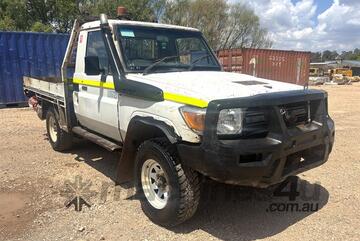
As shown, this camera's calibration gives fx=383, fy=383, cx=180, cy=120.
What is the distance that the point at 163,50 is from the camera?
17.0 feet

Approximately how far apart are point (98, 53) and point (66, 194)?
1942 mm

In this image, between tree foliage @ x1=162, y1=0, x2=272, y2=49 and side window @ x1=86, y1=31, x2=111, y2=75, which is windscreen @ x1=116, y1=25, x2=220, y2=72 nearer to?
side window @ x1=86, y1=31, x2=111, y2=75

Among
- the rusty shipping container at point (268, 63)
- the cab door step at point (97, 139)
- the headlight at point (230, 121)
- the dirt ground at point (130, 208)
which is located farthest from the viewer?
the rusty shipping container at point (268, 63)

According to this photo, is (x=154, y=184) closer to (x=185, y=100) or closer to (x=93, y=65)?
(x=185, y=100)

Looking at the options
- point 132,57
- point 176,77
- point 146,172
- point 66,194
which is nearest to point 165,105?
point 176,77

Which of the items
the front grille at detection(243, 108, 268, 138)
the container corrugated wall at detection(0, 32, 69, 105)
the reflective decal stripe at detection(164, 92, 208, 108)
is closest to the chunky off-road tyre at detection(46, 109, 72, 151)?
the reflective decal stripe at detection(164, 92, 208, 108)

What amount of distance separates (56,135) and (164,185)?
12.0 feet

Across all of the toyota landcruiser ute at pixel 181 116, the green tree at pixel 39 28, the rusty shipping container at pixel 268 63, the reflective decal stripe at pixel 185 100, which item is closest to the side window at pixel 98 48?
the toyota landcruiser ute at pixel 181 116

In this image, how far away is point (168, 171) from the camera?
3822 mm

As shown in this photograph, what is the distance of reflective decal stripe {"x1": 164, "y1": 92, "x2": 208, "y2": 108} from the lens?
140 inches

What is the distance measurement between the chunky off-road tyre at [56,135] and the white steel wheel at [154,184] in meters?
2.97

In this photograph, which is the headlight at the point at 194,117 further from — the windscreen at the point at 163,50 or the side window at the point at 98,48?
the side window at the point at 98,48

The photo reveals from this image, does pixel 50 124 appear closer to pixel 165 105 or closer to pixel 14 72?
pixel 165 105

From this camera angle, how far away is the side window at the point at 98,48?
4996mm
